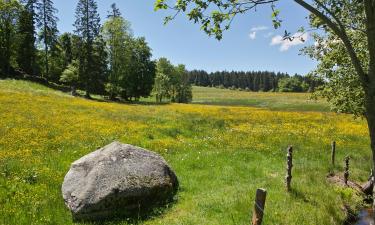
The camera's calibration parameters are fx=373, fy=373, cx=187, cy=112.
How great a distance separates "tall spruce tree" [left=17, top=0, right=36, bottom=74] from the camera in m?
75.9

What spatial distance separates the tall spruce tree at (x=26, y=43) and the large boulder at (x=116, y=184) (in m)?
69.5

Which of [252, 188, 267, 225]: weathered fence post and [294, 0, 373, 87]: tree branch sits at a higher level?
[294, 0, 373, 87]: tree branch

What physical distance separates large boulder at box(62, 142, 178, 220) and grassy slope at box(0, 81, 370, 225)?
0.70 metres

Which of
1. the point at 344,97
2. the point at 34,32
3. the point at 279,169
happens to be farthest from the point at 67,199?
the point at 34,32

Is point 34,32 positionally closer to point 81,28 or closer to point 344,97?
point 81,28

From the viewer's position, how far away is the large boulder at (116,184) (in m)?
11.8

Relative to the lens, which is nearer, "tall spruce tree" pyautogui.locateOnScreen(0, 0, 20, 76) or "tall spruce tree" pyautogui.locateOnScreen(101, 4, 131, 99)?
"tall spruce tree" pyautogui.locateOnScreen(0, 0, 20, 76)


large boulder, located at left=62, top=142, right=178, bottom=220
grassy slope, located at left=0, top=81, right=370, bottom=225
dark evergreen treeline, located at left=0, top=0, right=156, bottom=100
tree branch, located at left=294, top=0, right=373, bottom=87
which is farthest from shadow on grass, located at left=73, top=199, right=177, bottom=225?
dark evergreen treeline, located at left=0, top=0, right=156, bottom=100

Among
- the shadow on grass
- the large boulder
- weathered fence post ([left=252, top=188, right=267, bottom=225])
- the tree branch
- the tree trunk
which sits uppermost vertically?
the tree branch

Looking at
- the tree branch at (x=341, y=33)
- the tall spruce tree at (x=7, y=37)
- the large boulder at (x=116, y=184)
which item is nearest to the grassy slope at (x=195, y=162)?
the large boulder at (x=116, y=184)

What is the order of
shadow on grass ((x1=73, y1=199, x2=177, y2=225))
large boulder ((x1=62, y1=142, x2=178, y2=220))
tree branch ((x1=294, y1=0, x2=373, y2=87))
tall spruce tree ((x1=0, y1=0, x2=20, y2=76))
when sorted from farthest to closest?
tall spruce tree ((x1=0, y1=0, x2=20, y2=76)) → large boulder ((x1=62, y1=142, x2=178, y2=220)) → shadow on grass ((x1=73, y1=199, x2=177, y2=225)) → tree branch ((x1=294, y1=0, x2=373, y2=87))

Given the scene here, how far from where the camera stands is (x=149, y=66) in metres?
90.4

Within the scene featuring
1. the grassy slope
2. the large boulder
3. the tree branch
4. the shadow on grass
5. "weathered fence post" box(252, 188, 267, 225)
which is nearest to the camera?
the tree branch

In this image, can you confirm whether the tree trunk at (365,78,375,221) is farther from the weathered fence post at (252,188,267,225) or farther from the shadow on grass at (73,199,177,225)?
the shadow on grass at (73,199,177,225)
